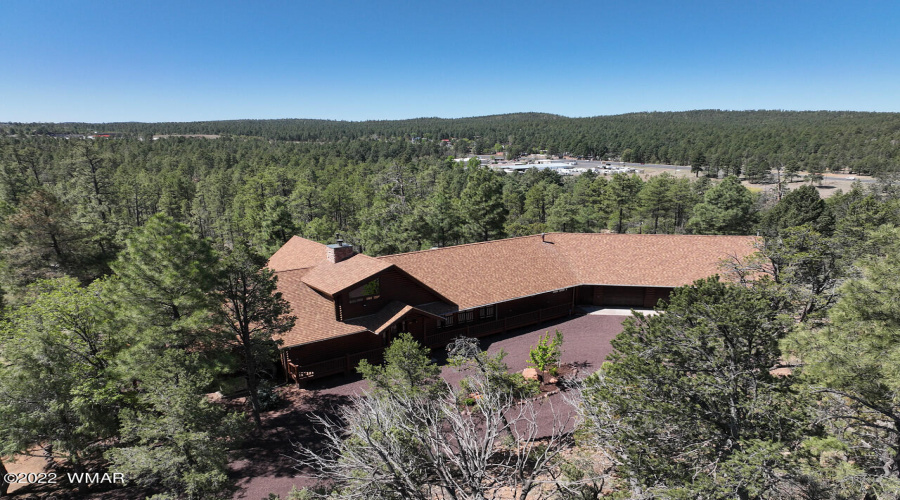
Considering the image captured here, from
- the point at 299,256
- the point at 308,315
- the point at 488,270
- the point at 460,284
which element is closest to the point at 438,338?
the point at 460,284

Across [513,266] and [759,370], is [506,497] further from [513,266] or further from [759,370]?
[513,266]

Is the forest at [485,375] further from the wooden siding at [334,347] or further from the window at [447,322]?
the window at [447,322]

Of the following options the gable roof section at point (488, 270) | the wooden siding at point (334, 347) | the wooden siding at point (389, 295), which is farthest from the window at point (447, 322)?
the wooden siding at point (334, 347)

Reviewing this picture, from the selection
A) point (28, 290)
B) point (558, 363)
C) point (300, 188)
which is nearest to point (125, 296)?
point (28, 290)

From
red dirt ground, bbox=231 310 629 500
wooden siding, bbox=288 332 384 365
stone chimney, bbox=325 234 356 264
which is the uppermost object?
stone chimney, bbox=325 234 356 264

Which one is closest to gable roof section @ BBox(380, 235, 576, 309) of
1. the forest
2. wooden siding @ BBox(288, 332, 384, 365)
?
wooden siding @ BBox(288, 332, 384, 365)

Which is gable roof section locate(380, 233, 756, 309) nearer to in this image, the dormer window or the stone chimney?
the stone chimney

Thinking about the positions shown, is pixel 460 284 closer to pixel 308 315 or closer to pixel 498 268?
pixel 498 268
